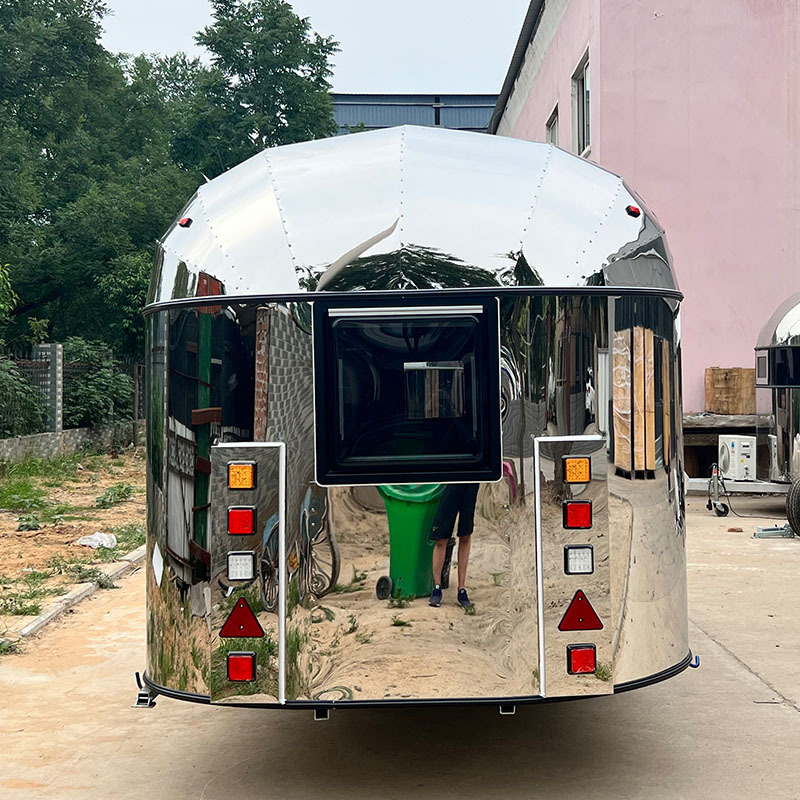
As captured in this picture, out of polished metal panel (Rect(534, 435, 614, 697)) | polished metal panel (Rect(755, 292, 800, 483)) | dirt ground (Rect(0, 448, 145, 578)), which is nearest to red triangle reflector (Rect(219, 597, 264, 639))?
polished metal panel (Rect(534, 435, 614, 697))

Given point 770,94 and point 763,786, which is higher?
point 770,94

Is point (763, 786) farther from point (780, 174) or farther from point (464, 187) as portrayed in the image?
point (780, 174)

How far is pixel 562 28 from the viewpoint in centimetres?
2336

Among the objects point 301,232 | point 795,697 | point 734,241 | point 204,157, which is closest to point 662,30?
point 734,241

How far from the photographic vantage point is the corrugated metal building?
157 ft

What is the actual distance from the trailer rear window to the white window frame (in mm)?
20728

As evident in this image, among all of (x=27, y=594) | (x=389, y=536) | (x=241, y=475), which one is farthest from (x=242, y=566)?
(x=27, y=594)

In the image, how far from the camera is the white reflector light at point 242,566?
490 centimetres

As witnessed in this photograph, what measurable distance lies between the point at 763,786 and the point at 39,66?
3325 cm

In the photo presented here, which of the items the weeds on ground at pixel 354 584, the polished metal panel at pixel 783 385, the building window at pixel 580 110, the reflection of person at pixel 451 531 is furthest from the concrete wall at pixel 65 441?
the reflection of person at pixel 451 531

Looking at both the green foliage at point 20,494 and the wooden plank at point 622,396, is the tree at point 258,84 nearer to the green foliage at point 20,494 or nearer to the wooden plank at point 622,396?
the green foliage at point 20,494

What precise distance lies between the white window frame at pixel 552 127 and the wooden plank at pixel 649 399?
20.3 meters

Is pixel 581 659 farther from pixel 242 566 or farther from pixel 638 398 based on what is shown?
pixel 242 566

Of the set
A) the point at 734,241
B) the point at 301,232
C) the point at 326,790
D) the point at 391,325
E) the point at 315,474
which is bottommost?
the point at 326,790
